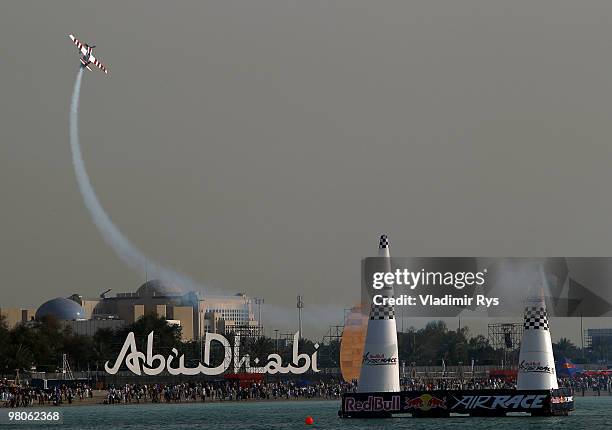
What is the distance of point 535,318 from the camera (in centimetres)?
7625

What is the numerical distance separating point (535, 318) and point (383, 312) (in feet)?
27.8

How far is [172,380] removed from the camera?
16738 cm

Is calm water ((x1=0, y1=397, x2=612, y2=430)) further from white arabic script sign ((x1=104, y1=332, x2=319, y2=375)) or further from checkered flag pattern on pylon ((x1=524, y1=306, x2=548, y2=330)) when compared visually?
white arabic script sign ((x1=104, y1=332, x2=319, y2=375))

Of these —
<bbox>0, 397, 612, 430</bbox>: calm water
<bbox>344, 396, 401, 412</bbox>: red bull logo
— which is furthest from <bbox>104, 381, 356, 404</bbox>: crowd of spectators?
<bbox>344, 396, 401, 412</bbox>: red bull logo

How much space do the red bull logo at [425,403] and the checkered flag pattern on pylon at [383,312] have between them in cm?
589

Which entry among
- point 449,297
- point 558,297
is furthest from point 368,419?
point 558,297

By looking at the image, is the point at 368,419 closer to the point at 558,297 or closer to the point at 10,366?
the point at 558,297

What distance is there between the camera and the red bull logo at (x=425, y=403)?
79125 millimetres

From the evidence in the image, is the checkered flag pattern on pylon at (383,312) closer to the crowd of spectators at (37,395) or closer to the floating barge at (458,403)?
the floating barge at (458,403)

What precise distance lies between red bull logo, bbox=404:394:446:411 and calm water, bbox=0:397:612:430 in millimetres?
1018

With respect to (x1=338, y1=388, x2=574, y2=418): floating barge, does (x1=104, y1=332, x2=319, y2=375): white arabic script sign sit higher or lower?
higher

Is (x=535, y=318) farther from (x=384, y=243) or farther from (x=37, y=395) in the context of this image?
(x=37, y=395)

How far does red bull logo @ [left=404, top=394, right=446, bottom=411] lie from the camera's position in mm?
79125

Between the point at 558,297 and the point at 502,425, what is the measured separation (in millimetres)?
40007
